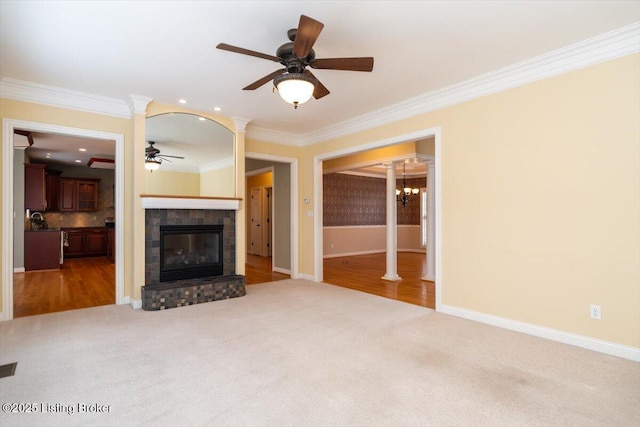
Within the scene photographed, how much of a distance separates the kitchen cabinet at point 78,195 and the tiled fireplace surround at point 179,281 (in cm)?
669

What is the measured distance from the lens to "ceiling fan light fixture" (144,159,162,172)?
440 cm

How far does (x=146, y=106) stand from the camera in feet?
14.1

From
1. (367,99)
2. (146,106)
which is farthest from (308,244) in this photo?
(146,106)

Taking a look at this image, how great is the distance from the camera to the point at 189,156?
15.9 feet

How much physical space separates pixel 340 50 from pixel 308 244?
3.81 m

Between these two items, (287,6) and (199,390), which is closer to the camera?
(199,390)

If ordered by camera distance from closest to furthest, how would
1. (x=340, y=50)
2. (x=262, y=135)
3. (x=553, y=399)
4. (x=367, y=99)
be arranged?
(x=553, y=399) → (x=340, y=50) → (x=367, y=99) → (x=262, y=135)

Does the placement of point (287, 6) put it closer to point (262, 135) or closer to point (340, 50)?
point (340, 50)

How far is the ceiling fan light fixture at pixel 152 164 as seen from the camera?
440 centimetres

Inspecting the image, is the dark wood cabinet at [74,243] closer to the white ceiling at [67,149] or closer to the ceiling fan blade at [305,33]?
the white ceiling at [67,149]

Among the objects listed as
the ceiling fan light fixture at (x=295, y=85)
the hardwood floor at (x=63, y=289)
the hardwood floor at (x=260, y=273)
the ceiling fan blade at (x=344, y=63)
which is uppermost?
the ceiling fan blade at (x=344, y=63)

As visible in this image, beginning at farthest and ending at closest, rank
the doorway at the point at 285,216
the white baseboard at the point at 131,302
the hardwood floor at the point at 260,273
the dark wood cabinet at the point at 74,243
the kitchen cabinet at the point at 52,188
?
the dark wood cabinet at the point at 74,243 < the kitchen cabinet at the point at 52,188 < the doorway at the point at 285,216 < the hardwood floor at the point at 260,273 < the white baseboard at the point at 131,302

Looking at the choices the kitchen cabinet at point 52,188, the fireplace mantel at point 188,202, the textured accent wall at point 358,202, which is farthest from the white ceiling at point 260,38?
the kitchen cabinet at point 52,188

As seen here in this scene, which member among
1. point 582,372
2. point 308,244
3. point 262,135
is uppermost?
point 262,135
